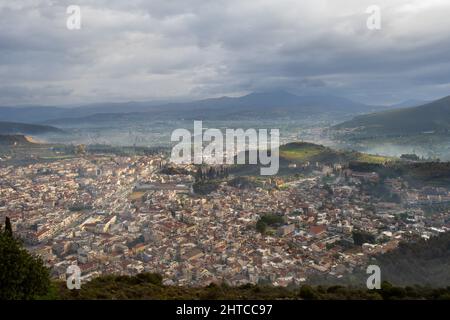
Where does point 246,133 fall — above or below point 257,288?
above

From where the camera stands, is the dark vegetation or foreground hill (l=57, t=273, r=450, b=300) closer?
foreground hill (l=57, t=273, r=450, b=300)

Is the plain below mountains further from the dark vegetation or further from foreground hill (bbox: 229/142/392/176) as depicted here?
the dark vegetation

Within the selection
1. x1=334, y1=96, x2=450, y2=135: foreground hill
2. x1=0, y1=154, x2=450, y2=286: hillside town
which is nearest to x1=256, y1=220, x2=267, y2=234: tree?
x1=0, y1=154, x2=450, y2=286: hillside town

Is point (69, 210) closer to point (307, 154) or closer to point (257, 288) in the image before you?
point (257, 288)

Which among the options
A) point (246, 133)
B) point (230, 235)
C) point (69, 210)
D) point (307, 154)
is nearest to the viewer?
point (230, 235)

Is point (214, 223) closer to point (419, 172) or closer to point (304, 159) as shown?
point (419, 172)
